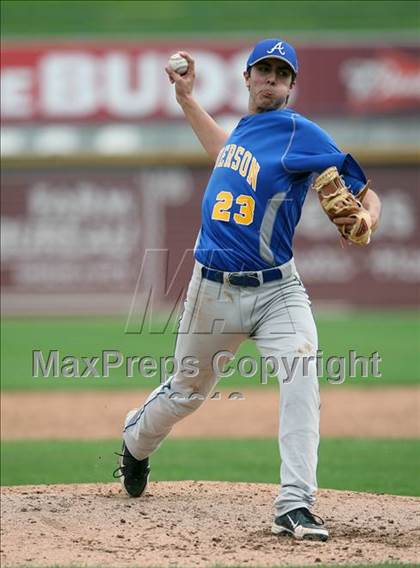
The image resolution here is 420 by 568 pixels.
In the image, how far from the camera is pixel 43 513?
4.84 m

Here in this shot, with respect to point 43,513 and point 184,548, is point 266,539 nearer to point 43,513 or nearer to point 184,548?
point 184,548

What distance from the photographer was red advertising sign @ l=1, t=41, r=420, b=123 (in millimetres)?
20828

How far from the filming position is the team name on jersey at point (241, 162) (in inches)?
183

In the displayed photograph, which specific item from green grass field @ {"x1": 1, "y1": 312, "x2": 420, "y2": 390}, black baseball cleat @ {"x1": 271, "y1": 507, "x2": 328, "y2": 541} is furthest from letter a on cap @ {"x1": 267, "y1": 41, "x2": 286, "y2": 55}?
green grass field @ {"x1": 1, "y1": 312, "x2": 420, "y2": 390}

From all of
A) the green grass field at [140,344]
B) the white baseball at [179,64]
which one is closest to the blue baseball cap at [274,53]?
the white baseball at [179,64]

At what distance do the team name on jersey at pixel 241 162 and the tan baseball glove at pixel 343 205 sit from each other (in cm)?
27

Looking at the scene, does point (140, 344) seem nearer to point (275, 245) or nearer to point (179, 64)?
point (179, 64)

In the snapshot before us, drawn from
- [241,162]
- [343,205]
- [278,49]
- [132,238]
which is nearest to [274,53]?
[278,49]

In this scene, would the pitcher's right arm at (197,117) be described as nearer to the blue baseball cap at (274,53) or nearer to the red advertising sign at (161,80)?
the blue baseball cap at (274,53)

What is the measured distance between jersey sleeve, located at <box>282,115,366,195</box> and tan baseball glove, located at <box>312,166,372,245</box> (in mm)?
46

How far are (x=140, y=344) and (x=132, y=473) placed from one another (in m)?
9.49

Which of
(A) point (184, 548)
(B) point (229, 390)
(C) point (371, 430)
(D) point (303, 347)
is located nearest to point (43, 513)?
(A) point (184, 548)

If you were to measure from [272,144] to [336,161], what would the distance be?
0.30m

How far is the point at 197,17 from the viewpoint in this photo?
32.2m
